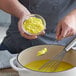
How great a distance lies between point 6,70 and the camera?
88 cm

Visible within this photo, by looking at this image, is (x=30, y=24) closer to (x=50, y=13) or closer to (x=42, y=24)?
(x=42, y=24)

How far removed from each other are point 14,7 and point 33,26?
0.48 feet

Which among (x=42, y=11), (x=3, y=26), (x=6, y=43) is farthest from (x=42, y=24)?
(x=3, y=26)

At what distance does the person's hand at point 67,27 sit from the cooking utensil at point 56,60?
0.35 feet

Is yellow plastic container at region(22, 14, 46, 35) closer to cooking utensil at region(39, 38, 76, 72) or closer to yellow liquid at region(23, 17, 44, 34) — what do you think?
yellow liquid at region(23, 17, 44, 34)

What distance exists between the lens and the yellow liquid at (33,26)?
0.90 metres

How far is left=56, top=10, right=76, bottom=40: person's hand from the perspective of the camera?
35.4 inches

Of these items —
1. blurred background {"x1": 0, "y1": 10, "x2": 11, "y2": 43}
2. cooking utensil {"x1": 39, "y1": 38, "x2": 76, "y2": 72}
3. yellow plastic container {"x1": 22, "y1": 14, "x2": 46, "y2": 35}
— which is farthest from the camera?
blurred background {"x1": 0, "y1": 10, "x2": 11, "y2": 43}

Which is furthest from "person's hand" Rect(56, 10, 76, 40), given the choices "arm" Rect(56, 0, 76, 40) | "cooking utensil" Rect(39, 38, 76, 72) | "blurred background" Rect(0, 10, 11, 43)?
"blurred background" Rect(0, 10, 11, 43)

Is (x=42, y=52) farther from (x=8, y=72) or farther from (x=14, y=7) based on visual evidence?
(x=14, y=7)

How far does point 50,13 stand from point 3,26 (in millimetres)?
1444

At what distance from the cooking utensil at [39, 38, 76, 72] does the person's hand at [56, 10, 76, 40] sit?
0.11 meters

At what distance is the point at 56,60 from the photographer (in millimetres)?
810

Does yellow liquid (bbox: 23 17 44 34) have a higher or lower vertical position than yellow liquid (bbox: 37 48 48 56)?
higher
